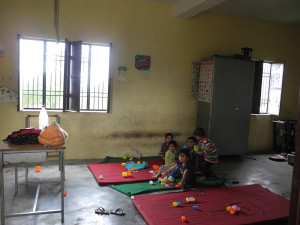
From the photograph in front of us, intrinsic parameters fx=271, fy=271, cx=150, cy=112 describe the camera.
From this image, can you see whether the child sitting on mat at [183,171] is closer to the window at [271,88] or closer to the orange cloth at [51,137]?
the orange cloth at [51,137]

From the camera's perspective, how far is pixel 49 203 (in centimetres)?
354

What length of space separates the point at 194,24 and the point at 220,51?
0.88 meters

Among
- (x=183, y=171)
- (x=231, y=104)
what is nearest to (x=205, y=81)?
(x=231, y=104)

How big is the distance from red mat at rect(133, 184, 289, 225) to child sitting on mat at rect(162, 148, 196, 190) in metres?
0.27

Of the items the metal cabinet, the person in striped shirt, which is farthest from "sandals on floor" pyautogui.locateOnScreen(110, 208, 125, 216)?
the metal cabinet

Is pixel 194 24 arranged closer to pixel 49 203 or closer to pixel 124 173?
pixel 124 173

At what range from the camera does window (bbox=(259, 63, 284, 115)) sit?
692cm

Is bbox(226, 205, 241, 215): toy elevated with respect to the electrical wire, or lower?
lower

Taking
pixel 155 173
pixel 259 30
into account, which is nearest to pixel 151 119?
pixel 155 173

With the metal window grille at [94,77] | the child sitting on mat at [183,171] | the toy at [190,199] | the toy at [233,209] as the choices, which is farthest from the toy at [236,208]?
the metal window grille at [94,77]

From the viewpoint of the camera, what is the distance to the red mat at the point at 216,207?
323 cm

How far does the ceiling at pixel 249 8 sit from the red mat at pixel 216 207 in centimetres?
313

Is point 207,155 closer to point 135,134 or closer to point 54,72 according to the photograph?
point 135,134

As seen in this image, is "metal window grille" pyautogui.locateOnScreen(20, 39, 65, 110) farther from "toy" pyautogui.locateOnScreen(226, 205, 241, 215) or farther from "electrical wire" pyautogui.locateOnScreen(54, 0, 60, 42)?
"toy" pyautogui.locateOnScreen(226, 205, 241, 215)
